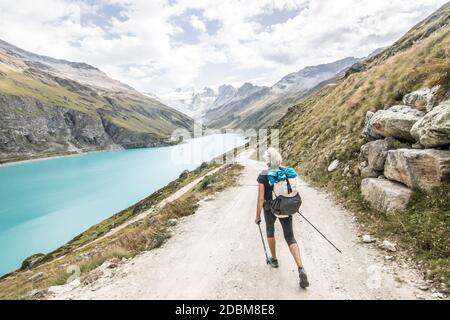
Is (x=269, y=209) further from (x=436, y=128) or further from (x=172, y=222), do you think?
(x=172, y=222)

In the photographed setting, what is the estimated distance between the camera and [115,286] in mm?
9047

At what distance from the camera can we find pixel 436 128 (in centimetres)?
1137

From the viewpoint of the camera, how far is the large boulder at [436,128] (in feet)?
36.6

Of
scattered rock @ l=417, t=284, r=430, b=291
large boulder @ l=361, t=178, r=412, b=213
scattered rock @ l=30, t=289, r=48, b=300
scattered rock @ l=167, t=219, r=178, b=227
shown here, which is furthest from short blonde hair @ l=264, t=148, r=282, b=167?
scattered rock @ l=167, t=219, r=178, b=227

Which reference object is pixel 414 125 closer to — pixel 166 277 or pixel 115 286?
pixel 166 277

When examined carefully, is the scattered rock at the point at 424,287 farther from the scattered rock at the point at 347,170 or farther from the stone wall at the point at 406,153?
the scattered rock at the point at 347,170

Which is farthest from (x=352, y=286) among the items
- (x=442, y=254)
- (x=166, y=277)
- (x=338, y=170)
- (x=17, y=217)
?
(x=17, y=217)

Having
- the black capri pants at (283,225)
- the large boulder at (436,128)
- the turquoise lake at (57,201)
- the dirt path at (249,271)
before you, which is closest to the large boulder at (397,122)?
the large boulder at (436,128)

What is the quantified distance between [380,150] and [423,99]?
9.93 feet

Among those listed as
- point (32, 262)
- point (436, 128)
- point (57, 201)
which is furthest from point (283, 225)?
point (57, 201)

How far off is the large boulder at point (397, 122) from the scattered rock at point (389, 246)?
611 centimetres

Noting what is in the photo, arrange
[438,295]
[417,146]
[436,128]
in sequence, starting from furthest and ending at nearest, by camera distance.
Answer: [417,146], [436,128], [438,295]

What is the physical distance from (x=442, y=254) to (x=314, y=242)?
12.8 feet

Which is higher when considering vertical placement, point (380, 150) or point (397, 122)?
point (397, 122)
